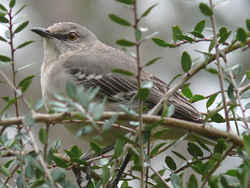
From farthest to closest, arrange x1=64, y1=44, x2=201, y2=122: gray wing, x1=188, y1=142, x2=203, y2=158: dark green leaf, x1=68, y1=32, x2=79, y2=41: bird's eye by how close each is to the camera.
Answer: x1=68, y1=32, x2=79, y2=41: bird's eye, x1=64, y1=44, x2=201, y2=122: gray wing, x1=188, y1=142, x2=203, y2=158: dark green leaf

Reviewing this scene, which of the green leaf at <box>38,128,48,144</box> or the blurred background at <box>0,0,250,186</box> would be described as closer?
the green leaf at <box>38,128,48,144</box>

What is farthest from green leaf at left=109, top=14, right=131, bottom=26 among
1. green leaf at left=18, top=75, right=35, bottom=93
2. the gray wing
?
the gray wing

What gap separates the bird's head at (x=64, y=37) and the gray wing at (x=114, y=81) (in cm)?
43

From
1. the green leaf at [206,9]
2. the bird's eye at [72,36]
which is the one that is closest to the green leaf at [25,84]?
the green leaf at [206,9]

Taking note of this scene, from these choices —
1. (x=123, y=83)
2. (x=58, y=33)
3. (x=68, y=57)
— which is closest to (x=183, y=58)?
(x=123, y=83)

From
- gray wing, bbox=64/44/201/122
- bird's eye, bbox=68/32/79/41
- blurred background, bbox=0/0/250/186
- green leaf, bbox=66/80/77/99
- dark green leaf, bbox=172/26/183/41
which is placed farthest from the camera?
blurred background, bbox=0/0/250/186

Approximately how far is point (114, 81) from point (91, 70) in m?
0.28

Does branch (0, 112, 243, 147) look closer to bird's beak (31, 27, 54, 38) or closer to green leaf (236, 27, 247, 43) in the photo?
green leaf (236, 27, 247, 43)

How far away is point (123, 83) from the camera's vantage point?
3.49 m

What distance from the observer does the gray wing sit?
10.7 ft

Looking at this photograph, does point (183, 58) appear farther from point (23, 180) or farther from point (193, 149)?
point (23, 180)

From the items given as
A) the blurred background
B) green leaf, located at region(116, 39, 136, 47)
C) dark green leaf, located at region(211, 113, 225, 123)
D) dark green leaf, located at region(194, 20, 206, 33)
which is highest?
the blurred background

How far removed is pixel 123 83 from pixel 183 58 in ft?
4.80

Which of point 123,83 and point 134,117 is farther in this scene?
point 123,83
